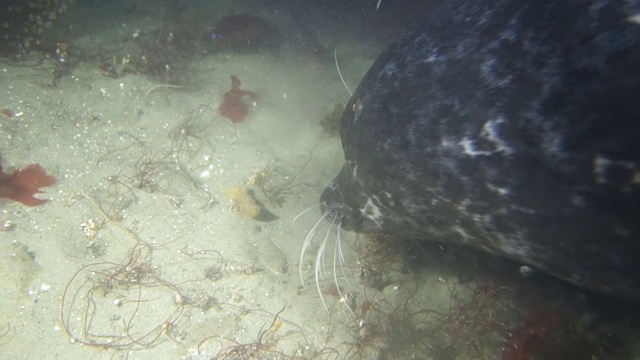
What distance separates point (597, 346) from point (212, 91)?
5.51 m

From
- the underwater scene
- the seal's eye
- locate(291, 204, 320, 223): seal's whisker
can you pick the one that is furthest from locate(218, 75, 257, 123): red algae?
the seal's eye

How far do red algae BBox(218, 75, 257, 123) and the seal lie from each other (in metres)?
2.87

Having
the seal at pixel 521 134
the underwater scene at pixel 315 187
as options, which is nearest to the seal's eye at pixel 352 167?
the underwater scene at pixel 315 187

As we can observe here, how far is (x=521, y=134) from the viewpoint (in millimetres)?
2324

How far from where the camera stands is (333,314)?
410 cm

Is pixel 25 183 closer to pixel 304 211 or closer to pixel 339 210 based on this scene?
pixel 304 211

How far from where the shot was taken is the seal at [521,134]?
2037mm

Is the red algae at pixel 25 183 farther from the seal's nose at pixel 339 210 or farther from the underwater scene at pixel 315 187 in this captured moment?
the seal's nose at pixel 339 210

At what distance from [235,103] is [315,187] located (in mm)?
1838

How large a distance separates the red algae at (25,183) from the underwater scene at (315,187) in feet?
0.06

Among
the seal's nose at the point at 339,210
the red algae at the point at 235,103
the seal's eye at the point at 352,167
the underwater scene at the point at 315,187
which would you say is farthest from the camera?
the red algae at the point at 235,103

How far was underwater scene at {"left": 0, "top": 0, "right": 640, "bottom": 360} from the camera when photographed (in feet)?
7.37

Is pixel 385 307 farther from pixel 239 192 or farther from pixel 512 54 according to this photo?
pixel 512 54

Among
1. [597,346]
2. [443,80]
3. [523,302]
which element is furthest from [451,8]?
[597,346]
